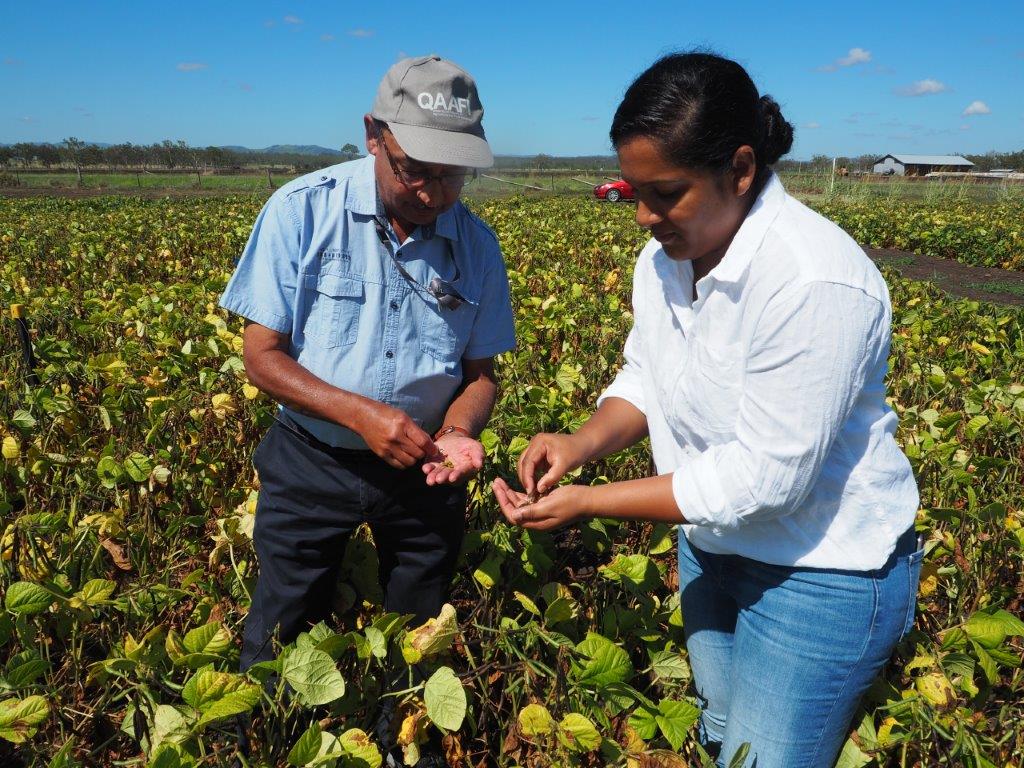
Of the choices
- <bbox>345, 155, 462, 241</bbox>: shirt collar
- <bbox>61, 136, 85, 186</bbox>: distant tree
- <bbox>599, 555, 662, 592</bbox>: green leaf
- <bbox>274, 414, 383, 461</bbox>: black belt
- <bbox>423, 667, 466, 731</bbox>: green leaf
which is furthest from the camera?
<bbox>61, 136, 85, 186</bbox>: distant tree

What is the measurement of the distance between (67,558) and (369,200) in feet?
4.29

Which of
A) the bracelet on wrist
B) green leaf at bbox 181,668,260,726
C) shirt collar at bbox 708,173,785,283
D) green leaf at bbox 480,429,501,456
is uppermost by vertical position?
shirt collar at bbox 708,173,785,283

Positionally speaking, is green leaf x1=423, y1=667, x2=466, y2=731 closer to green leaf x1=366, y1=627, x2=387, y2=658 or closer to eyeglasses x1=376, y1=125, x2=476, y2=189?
green leaf x1=366, y1=627, x2=387, y2=658

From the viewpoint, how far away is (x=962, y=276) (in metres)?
10.9

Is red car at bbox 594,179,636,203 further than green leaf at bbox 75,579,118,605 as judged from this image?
Yes

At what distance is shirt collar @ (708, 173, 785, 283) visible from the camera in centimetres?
121

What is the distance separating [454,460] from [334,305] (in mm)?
444

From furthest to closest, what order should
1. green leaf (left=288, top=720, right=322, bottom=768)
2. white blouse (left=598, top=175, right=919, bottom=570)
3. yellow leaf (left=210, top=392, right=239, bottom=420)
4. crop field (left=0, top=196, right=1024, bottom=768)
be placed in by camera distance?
yellow leaf (left=210, top=392, right=239, bottom=420)
crop field (left=0, top=196, right=1024, bottom=768)
green leaf (left=288, top=720, right=322, bottom=768)
white blouse (left=598, top=175, right=919, bottom=570)

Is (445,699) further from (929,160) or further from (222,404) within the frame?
Result: (929,160)

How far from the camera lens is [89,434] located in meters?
3.13

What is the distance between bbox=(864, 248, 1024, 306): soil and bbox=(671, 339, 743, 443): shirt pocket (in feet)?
25.3

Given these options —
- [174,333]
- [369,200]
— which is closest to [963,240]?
[174,333]

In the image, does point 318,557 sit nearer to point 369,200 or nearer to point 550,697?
point 550,697

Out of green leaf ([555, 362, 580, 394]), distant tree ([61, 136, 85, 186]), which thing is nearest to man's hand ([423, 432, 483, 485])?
green leaf ([555, 362, 580, 394])
